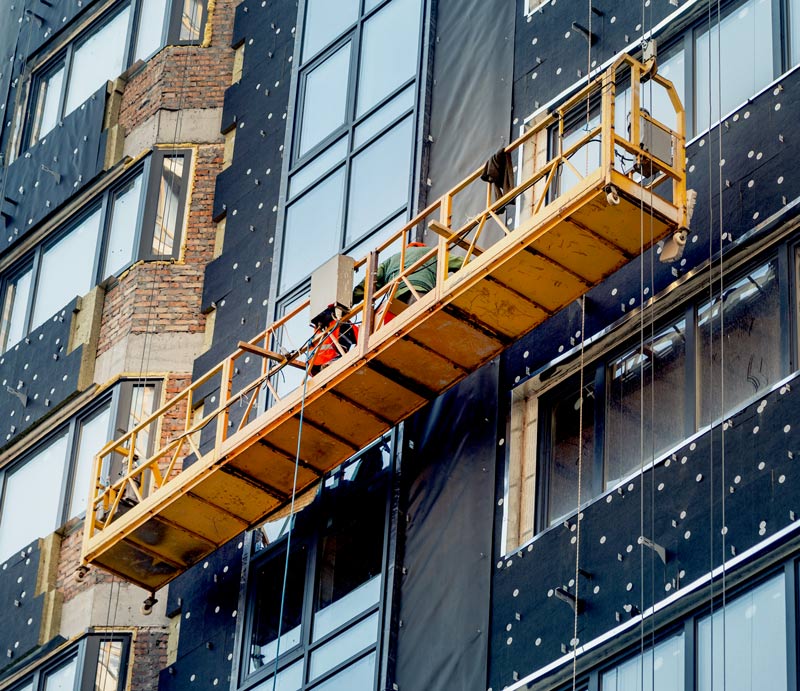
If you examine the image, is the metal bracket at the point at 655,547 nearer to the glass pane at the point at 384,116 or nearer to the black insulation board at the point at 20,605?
the glass pane at the point at 384,116

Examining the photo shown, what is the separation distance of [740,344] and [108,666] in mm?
10405

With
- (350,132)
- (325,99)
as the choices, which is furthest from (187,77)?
(350,132)

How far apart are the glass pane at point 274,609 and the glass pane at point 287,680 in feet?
0.88

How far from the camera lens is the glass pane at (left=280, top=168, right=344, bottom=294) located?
27.8 m

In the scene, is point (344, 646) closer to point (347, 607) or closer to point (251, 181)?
point (347, 607)

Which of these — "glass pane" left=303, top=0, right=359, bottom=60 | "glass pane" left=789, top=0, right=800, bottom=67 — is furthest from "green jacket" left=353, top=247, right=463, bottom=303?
"glass pane" left=303, top=0, right=359, bottom=60

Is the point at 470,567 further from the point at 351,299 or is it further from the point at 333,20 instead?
the point at 333,20

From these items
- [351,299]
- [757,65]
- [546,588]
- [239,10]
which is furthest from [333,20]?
[546,588]

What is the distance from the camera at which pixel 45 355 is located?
3188 cm

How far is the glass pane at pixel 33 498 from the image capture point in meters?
30.7

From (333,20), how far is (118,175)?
184 inches

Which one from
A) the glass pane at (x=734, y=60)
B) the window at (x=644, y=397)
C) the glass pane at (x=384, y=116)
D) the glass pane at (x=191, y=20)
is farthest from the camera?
the glass pane at (x=191, y=20)

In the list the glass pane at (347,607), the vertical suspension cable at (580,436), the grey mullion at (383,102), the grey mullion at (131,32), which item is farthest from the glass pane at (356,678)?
the grey mullion at (131,32)

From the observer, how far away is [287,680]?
81.8ft
